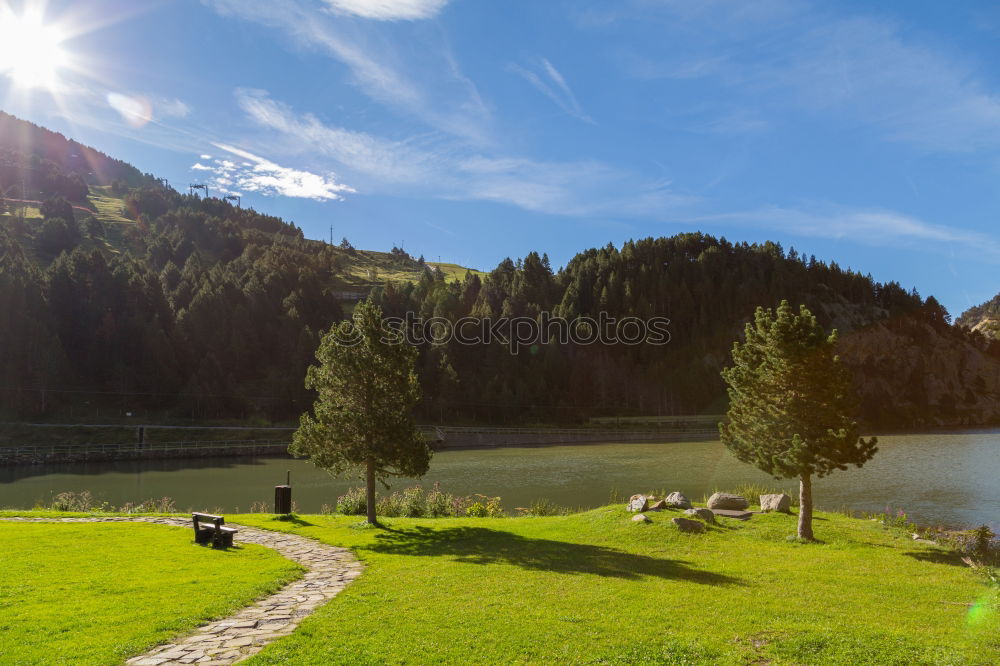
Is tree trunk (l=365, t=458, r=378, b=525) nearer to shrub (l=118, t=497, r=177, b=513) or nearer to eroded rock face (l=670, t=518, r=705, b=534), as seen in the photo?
eroded rock face (l=670, t=518, r=705, b=534)

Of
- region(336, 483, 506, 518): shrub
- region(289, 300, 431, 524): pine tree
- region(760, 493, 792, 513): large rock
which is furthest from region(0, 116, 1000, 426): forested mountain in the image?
region(760, 493, 792, 513): large rock

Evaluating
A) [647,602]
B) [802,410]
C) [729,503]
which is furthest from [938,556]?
[647,602]

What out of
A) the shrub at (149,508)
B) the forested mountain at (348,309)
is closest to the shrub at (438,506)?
the shrub at (149,508)

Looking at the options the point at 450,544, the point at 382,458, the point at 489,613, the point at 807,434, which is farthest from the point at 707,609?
the point at 382,458

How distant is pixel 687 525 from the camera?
1828cm

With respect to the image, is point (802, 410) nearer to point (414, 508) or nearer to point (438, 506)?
point (438, 506)

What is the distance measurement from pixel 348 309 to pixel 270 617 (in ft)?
436

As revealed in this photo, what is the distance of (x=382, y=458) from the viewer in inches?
779

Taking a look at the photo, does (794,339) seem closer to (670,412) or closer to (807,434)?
(807,434)

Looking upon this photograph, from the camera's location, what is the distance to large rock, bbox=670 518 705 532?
18203 millimetres

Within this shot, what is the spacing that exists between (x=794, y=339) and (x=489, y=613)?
1342 centimetres

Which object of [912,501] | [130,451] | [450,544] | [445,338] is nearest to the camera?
[450,544]

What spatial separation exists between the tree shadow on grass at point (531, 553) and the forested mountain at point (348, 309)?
77901 mm

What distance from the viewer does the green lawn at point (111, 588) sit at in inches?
333
